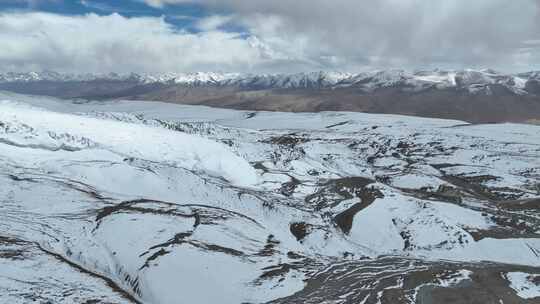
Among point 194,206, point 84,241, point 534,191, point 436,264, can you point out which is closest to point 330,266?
point 436,264

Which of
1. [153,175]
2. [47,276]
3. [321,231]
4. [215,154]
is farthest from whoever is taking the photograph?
[215,154]

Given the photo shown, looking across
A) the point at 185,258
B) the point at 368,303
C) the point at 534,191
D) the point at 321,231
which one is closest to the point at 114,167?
the point at 185,258

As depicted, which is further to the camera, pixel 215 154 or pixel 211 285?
pixel 215 154

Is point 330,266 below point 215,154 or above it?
below

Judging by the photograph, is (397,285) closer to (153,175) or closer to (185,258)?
(185,258)

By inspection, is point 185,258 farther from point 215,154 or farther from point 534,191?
point 534,191

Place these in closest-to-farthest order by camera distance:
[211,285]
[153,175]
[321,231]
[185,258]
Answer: [211,285] < [185,258] < [321,231] < [153,175]
